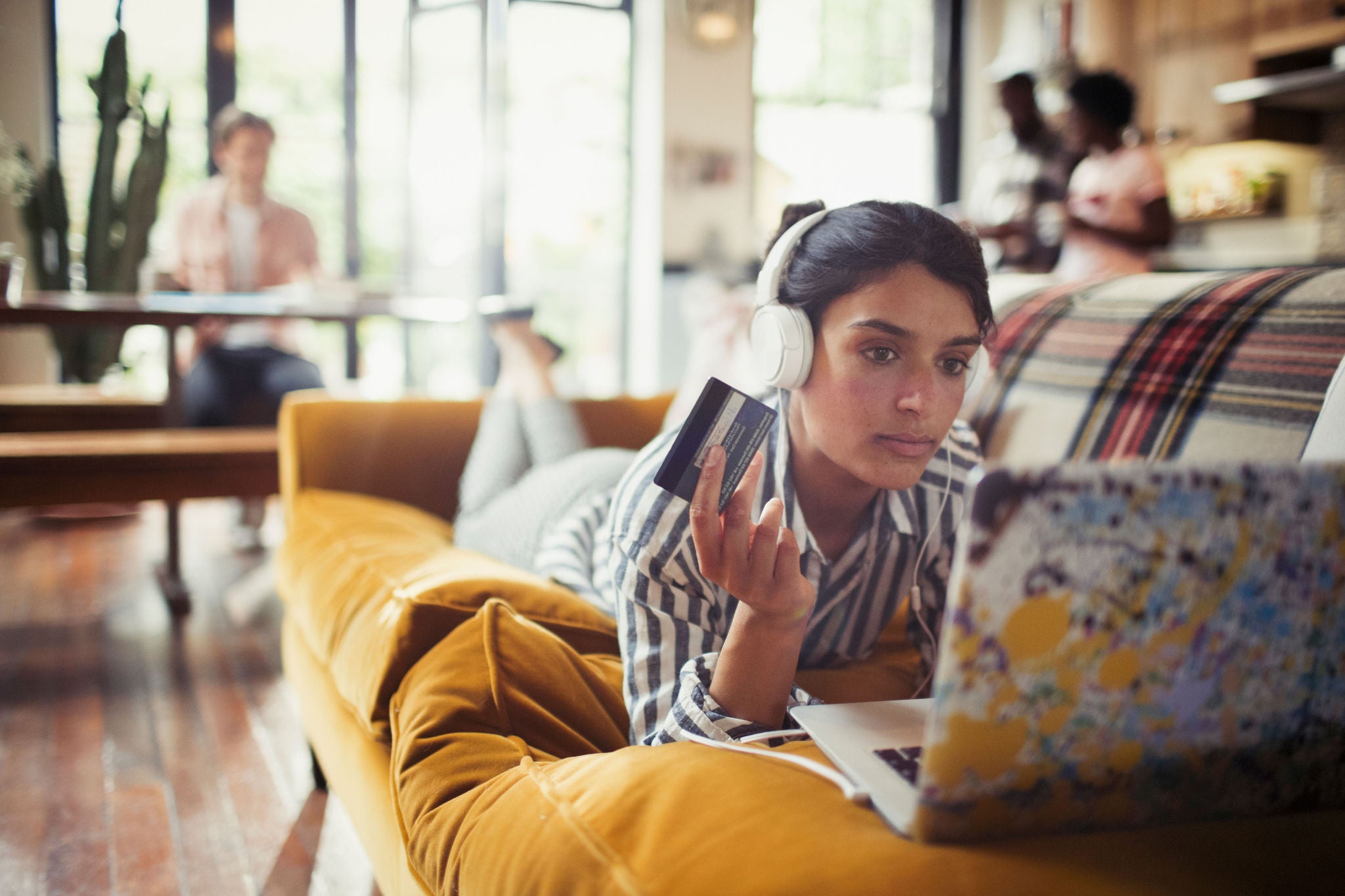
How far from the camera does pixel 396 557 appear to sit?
1309 millimetres

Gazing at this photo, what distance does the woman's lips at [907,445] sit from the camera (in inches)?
30.9

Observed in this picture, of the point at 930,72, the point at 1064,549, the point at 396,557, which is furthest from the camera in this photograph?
the point at 930,72

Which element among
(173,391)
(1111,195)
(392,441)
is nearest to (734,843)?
(392,441)

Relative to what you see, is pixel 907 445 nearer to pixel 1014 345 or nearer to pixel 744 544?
pixel 744 544

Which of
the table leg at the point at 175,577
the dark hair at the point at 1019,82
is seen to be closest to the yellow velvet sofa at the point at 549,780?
the table leg at the point at 175,577

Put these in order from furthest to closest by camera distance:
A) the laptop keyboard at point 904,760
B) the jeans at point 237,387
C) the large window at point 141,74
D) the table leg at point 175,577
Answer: the large window at point 141,74 < the jeans at point 237,387 < the table leg at point 175,577 < the laptop keyboard at point 904,760

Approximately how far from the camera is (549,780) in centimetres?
69

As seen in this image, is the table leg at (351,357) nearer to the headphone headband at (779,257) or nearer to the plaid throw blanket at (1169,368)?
the plaid throw blanket at (1169,368)

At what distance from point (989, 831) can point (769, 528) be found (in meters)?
0.25

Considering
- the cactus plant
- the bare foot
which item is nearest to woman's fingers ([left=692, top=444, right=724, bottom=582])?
the bare foot

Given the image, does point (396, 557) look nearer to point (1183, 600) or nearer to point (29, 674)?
point (1183, 600)

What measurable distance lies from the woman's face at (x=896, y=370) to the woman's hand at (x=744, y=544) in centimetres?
10

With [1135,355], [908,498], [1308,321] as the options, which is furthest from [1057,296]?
[908,498]

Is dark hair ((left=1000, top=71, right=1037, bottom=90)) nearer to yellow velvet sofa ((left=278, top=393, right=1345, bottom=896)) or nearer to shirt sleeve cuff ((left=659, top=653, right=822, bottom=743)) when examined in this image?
yellow velvet sofa ((left=278, top=393, right=1345, bottom=896))
